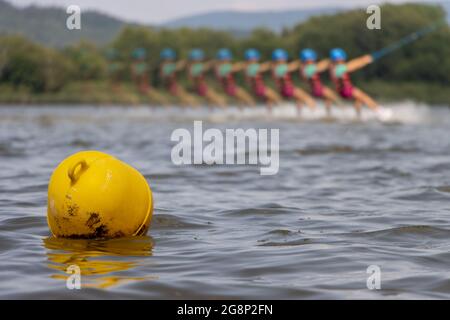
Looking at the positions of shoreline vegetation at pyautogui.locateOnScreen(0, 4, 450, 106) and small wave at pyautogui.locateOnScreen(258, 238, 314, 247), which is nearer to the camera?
small wave at pyautogui.locateOnScreen(258, 238, 314, 247)

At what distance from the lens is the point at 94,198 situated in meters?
7.25

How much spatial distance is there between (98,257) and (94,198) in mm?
578

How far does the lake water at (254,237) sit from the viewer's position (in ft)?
19.7

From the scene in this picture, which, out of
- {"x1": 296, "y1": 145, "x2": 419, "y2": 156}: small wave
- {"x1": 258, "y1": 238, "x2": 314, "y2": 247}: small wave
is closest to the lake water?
{"x1": 258, "y1": 238, "x2": 314, "y2": 247}: small wave

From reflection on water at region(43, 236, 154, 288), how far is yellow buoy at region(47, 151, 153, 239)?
124 millimetres

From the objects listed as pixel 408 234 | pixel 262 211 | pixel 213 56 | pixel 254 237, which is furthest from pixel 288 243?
pixel 213 56

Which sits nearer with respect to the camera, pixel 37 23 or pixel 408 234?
pixel 408 234

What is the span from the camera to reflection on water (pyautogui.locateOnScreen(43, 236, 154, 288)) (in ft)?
20.2

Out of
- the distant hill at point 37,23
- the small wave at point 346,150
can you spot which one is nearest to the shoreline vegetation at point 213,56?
the distant hill at point 37,23

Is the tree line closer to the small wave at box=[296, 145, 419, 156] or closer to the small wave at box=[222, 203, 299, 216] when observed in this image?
the small wave at box=[296, 145, 419, 156]

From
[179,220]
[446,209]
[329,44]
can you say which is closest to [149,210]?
[179,220]

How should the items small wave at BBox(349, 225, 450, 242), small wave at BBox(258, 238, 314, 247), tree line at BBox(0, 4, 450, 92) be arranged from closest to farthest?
small wave at BBox(258, 238, 314, 247) < small wave at BBox(349, 225, 450, 242) < tree line at BBox(0, 4, 450, 92)

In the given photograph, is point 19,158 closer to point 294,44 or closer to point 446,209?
point 446,209

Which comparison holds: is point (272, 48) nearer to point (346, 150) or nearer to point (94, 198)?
point (346, 150)
